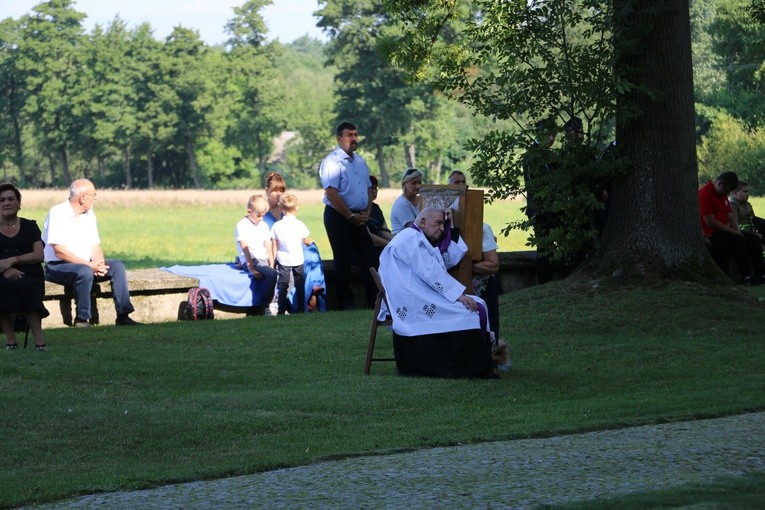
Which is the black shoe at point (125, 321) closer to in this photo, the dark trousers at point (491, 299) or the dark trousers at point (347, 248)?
the dark trousers at point (347, 248)

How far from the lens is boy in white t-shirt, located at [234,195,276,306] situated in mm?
16719

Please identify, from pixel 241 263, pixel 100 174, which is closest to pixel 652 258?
pixel 241 263

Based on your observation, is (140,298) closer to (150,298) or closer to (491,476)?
(150,298)

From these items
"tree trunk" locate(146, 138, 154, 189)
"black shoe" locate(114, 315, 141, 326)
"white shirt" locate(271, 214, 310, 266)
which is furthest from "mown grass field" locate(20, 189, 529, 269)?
"tree trunk" locate(146, 138, 154, 189)

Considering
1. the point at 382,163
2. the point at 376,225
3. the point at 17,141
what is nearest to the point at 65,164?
the point at 17,141

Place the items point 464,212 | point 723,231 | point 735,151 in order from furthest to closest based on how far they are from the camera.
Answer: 1. point 735,151
2. point 723,231
3. point 464,212

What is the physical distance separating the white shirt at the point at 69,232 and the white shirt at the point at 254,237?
85.9 inches

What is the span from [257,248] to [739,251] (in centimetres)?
721

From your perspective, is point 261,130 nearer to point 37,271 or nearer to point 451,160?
point 451,160

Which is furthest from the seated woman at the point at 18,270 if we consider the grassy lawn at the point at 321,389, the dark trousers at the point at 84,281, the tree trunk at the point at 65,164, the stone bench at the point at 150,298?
the tree trunk at the point at 65,164

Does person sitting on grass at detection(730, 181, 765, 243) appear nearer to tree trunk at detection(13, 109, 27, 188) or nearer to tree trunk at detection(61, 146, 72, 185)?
tree trunk at detection(61, 146, 72, 185)

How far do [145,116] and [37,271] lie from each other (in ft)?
305

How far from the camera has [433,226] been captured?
426 inches

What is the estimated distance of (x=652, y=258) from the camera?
1549 centimetres
